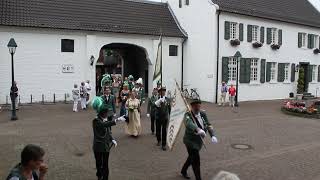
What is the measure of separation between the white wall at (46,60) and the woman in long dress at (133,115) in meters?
11.8

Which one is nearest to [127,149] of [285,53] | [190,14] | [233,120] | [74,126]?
[74,126]

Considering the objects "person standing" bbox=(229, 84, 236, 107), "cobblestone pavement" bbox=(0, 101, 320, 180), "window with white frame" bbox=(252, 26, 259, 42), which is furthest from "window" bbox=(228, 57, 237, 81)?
"cobblestone pavement" bbox=(0, 101, 320, 180)

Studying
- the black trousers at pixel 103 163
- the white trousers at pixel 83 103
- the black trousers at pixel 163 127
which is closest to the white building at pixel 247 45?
the white trousers at pixel 83 103

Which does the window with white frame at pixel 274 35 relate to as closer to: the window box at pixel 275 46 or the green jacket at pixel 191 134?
the window box at pixel 275 46

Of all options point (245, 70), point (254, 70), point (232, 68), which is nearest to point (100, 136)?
point (232, 68)

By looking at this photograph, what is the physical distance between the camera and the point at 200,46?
27203 mm

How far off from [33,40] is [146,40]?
7.74 m

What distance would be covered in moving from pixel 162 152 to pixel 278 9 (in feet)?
79.3

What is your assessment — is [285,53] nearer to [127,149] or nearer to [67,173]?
[127,149]

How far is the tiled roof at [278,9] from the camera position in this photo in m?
27.2

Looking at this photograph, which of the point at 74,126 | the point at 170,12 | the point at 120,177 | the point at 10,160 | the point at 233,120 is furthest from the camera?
the point at 170,12

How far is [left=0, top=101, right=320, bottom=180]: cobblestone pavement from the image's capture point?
9016 millimetres

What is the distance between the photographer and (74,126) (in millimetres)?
15195

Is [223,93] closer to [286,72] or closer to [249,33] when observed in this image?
[249,33]
